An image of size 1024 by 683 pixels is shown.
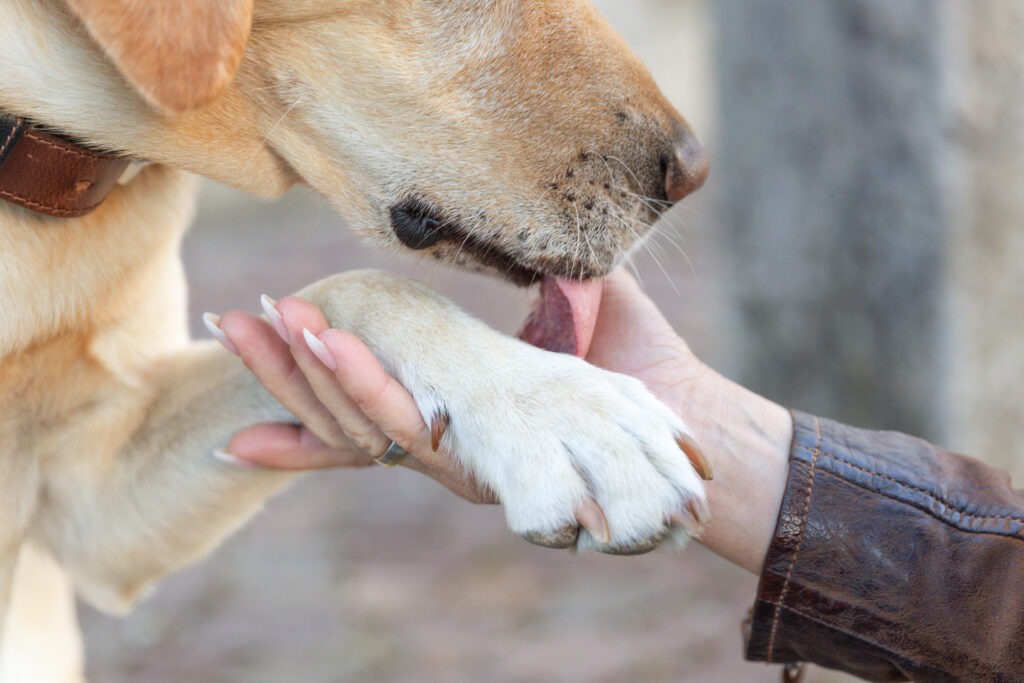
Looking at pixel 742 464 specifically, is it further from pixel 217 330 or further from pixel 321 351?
pixel 217 330

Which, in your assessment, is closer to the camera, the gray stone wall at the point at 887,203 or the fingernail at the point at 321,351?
the fingernail at the point at 321,351

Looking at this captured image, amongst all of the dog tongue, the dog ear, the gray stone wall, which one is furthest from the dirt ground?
the dog ear

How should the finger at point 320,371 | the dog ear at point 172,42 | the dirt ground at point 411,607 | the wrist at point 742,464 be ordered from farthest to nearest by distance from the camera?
the dirt ground at point 411,607 → the wrist at point 742,464 → the finger at point 320,371 → the dog ear at point 172,42

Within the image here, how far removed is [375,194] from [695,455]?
728mm

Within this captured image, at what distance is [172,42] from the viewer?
1.54 meters

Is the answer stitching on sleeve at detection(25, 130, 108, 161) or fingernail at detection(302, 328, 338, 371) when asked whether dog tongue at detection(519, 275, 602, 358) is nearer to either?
fingernail at detection(302, 328, 338, 371)

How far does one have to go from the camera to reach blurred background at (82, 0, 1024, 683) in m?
3.23

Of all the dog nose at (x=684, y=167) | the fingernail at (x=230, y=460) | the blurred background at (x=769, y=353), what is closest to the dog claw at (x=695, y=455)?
the dog nose at (x=684, y=167)

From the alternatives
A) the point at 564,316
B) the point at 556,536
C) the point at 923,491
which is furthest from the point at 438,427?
the point at 923,491

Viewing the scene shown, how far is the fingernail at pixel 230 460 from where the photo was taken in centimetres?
212

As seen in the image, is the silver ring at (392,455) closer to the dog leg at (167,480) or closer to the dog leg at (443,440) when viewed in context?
the dog leg at (443,440)

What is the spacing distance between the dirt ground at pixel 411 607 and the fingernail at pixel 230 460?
1122mm

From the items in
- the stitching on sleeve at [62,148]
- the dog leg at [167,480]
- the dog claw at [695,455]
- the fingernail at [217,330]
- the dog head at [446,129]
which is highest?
the dog head at [446,129]

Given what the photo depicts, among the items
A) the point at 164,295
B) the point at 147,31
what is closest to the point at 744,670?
the point at 164,295
